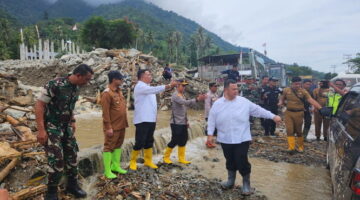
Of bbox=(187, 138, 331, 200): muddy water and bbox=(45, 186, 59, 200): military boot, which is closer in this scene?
bbox=(45, 186, 59, 200): military boot

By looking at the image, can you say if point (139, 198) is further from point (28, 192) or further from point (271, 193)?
point (271, 193)

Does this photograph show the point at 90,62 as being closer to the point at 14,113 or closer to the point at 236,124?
the point at 14,113

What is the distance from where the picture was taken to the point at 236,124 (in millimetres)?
4113

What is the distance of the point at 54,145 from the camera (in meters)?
3.44

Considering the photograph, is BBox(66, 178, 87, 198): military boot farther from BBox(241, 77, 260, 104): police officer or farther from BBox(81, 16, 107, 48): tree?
BBox(81, 16, 107, 48): tree

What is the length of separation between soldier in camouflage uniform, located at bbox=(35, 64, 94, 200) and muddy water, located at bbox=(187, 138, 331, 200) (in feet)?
10.0

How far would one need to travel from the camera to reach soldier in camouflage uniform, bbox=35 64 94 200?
338cm

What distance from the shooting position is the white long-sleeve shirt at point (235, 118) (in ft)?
13.5

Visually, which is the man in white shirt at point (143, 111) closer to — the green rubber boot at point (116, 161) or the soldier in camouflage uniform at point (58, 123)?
the green rubber boot at point (116, 161)

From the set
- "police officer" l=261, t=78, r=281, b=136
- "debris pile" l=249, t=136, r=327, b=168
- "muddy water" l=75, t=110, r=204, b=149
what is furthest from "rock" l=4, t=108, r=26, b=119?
"police officer" l=261, t=78, r=281, b=136

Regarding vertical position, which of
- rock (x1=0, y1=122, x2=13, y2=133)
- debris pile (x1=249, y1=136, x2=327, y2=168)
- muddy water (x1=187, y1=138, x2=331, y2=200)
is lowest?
muddy water (x1=187, y1=138, x2=331, y2=200)

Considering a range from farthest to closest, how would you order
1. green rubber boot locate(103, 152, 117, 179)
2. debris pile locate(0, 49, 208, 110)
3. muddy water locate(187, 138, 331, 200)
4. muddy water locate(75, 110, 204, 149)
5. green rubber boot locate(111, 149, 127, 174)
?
debris pile locate(0, 49, 208, 110)
muddy water locate(75, 110, 204, 149)
muddy water locate(187, 138, 331, 200)
green rubber boot locate(111, 149, 127, 174)
green rubber boot locate(103, 152, 117, 179)

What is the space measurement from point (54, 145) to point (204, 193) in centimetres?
247

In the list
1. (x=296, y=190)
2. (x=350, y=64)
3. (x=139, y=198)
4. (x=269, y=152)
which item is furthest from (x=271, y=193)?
(x=350, y=64)
